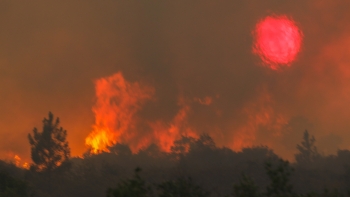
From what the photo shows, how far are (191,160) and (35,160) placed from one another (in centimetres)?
2191

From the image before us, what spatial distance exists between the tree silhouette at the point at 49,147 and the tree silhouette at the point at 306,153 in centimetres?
3358

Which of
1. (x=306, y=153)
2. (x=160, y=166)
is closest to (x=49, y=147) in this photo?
(x=160, y=166)

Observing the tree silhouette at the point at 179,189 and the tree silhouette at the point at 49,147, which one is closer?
the tree silhouette at the point at 179,189

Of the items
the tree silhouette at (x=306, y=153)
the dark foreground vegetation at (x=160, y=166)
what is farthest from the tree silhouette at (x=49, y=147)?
the tree silhouette at (x=306, y=153)

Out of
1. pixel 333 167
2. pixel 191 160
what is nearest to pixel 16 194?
pixel 191 160

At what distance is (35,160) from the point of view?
57.2 metres

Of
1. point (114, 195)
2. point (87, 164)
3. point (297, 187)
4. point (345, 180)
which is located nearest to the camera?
point (114, 195)

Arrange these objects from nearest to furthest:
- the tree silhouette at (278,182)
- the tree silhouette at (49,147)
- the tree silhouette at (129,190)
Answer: the tree silhouette at (129,190) < the tree silhouette at (278,182) < the tree silhouette at (49,147)

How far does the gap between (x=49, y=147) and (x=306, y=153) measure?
37.5m

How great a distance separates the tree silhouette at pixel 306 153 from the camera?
5824 centimetres

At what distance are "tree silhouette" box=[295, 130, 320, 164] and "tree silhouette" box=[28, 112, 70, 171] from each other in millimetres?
33582

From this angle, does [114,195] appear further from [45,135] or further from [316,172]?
[45,135]

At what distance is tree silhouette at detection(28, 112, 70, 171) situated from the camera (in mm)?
57281

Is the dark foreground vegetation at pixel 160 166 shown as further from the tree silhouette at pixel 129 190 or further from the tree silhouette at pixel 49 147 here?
the tree silhouette at pixel 129 190
